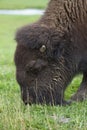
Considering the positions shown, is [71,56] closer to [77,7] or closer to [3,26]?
[77,7]

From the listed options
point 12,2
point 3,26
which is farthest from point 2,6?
point 3,26

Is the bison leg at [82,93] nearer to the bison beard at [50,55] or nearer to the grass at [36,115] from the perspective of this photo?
the grass at [36,115]

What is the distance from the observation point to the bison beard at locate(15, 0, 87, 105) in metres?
7.86

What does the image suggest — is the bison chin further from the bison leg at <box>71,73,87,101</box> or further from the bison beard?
the bison leg at <box>71,73,87,101</box>

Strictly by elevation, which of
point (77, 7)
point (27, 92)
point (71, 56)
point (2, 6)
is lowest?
point (2, 6)

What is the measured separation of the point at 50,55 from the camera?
785 centimetres

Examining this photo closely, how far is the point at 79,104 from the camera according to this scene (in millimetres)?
8188

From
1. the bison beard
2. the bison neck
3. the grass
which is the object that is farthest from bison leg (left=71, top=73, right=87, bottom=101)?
the bison neck

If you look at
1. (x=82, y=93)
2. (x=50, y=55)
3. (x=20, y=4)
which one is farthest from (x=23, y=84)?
(x=20, y=4)

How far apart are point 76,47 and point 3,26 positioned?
3093cm

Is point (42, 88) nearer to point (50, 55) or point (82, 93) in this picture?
point (50, 55)

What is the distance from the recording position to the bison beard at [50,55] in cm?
786

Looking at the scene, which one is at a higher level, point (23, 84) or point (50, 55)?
point (50, 55)

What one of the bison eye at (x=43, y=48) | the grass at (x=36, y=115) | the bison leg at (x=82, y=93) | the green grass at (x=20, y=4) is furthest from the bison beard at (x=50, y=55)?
the green grass at (x=20, y=4)
